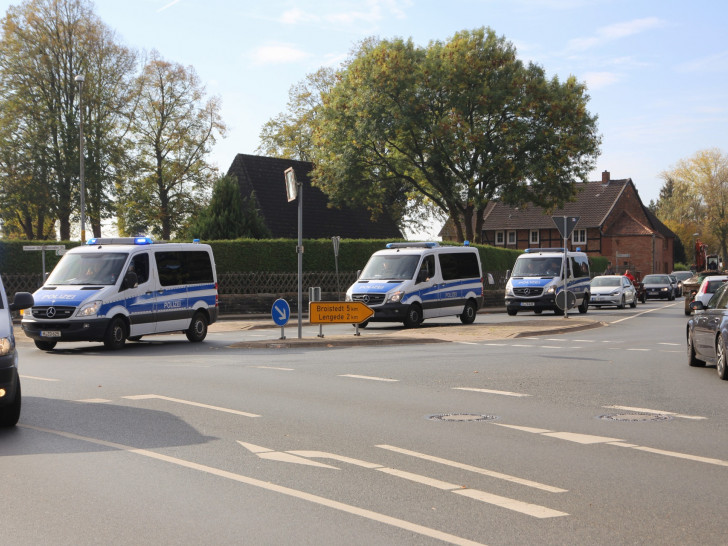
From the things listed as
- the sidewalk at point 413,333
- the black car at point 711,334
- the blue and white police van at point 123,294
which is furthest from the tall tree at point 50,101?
the black car at point 711,334

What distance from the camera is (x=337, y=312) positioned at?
2244 cm

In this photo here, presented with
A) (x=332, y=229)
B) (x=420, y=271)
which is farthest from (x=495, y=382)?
(x=332, y=229)

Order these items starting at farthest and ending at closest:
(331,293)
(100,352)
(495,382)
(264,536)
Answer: (331,293), (100,352), (495,382), (264,536)

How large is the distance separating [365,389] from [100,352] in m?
9.08

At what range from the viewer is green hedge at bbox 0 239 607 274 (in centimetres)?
3381

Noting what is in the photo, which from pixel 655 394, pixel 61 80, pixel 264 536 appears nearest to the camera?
pixel 264 536

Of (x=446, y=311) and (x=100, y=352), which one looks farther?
(x=446, y=311)

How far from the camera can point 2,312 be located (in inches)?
387

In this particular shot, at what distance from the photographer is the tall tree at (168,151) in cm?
6219

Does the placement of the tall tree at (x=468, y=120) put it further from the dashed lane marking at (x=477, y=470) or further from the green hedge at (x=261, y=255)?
the dashed lane marking at (x=477, y=470)

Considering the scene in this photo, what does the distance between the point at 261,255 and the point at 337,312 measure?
630 inches

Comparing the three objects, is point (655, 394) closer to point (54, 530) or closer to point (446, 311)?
point (54, 530)

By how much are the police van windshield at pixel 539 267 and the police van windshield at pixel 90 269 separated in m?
19.3

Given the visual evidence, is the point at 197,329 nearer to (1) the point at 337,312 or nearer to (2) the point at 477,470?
(1) the point at 337,312
